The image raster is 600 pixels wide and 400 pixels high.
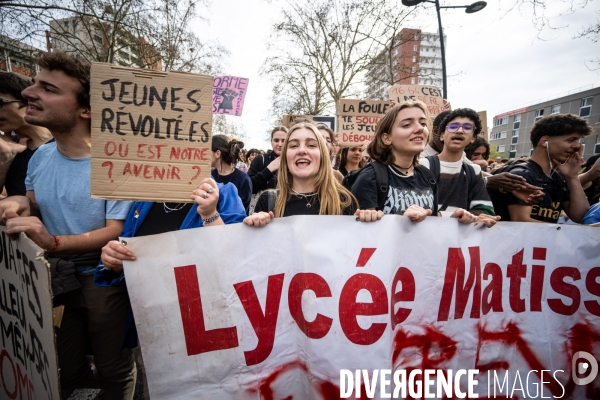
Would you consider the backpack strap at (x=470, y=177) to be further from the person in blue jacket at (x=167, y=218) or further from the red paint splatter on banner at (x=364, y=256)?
the person in blue jacket at (x=167, y=218)

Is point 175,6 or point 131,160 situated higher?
point 175,6

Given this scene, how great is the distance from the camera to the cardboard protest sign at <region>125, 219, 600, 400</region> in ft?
4.67

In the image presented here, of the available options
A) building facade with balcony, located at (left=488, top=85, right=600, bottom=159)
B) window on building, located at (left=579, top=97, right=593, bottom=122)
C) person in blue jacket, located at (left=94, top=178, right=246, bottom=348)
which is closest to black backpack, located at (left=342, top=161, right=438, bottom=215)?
person in blue jacket, located at (left=94, top=178, right=246, bottom=348)

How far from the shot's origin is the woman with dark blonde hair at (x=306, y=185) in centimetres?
187

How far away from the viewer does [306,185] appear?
6.52 feet

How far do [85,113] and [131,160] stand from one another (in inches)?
24.9

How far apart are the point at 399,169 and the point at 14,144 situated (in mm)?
2737

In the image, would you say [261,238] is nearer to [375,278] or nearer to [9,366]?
[375,278]

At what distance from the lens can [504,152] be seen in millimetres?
72688

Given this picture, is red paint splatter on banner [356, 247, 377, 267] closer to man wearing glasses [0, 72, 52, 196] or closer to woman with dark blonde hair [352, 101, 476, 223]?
woman with dark blonde hair [352, 101, 476, 223]

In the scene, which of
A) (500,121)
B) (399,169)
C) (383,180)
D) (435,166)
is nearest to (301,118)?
(435,166)

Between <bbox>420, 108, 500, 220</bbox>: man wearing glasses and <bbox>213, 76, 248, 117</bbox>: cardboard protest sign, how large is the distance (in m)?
5.44

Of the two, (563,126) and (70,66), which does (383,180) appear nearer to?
(563,126)

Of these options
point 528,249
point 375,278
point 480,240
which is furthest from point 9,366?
point 528,249
